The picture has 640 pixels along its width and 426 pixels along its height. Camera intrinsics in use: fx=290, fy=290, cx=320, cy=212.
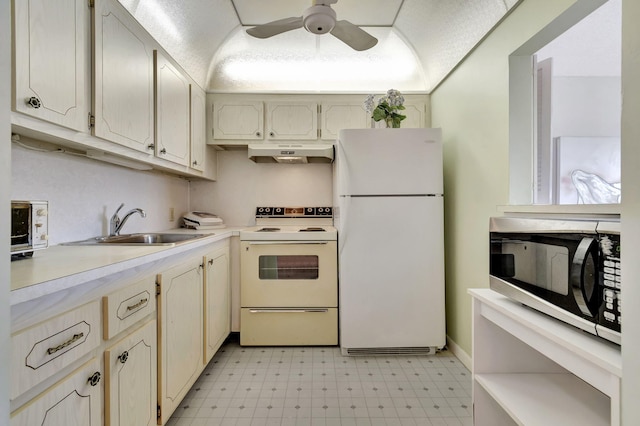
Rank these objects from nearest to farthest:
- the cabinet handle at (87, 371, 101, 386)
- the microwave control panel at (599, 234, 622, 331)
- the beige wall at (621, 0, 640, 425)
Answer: the beige wall at (621, 0, 640, 425) → the microwave control panel at (599, 234, 622, 331) → the cabinet handle at (87, 371, 101, 386)

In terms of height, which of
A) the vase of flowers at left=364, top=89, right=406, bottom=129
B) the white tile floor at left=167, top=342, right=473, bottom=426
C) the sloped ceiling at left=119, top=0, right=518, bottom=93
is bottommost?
the white tile floor at left=167, top=342, right=473, bottom=426

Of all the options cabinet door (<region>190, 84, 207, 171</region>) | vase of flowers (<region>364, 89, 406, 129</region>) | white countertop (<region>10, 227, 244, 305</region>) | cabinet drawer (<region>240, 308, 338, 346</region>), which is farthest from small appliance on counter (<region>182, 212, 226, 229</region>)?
vase of flowers (<region>364, 89, 406, 129</region>)

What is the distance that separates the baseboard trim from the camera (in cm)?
196

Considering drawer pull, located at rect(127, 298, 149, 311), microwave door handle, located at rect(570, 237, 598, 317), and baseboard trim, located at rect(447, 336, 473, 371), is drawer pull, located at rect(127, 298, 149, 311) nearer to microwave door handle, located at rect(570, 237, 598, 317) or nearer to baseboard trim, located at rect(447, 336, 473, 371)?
microwave door handle, located at rect(570, 237, 598, 317)

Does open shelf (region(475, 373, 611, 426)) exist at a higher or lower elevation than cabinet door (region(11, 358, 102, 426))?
lower

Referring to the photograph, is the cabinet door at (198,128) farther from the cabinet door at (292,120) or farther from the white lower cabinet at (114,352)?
the white lower cabinet at (114,352)

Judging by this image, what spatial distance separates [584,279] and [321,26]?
152 centimetres

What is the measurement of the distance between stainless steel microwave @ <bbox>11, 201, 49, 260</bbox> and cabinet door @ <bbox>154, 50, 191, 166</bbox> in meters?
0.71

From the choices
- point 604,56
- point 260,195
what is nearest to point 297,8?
point 260,195

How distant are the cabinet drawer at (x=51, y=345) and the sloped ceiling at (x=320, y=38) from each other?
1541mm

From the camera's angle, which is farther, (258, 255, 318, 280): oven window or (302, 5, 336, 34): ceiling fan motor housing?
(258, 255, 318, 280): oven window

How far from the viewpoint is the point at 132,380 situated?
1.07 metres

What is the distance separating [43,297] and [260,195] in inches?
87.9

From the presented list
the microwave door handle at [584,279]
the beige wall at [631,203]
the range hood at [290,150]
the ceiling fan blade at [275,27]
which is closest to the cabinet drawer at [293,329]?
the range hood at [290,150]
